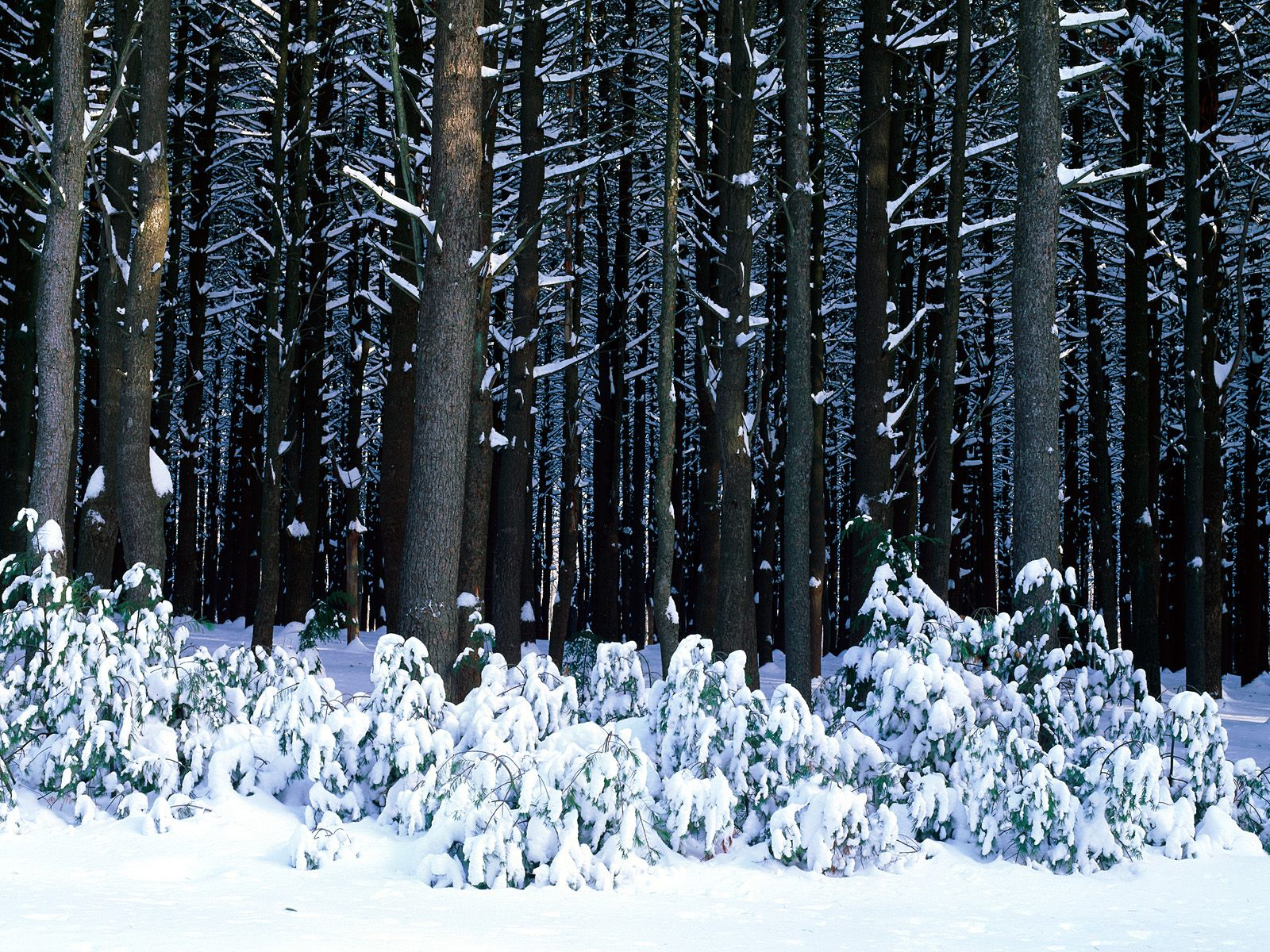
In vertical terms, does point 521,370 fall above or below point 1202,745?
above

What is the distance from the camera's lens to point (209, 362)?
30.2m

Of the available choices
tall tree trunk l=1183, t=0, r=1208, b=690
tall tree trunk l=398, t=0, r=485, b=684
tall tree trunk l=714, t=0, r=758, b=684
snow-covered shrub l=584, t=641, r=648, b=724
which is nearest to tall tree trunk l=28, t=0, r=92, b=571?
tall tree trunk l=398, t=0, r=485, b=684

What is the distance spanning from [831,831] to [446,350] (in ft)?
13.8

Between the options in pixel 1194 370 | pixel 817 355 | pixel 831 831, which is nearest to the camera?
pixel 831 831

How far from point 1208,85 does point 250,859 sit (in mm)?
14976

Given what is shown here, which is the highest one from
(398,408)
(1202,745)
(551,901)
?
(398,408)

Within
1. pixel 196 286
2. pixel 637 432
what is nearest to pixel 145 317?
pixel 196 286

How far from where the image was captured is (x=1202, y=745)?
6.83m

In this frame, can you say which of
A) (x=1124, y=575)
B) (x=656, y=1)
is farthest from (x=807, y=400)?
(x=1124, y=575)

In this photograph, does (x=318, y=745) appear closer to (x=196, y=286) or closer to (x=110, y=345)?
(x=110, y=345)

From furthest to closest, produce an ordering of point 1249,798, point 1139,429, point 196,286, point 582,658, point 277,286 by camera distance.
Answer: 1. point 196,286
2. point 277,286
3. point 1139,429
4. point 582,658
5. point 1249,798

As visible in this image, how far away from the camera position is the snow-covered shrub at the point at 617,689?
782 cm

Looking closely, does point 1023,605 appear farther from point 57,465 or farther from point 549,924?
point 57,465

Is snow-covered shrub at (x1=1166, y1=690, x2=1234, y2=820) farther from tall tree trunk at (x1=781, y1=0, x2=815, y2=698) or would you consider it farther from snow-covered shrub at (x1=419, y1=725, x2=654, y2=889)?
tall tree trunk at (x1=781, y1=0, x2=815, y2=698)
